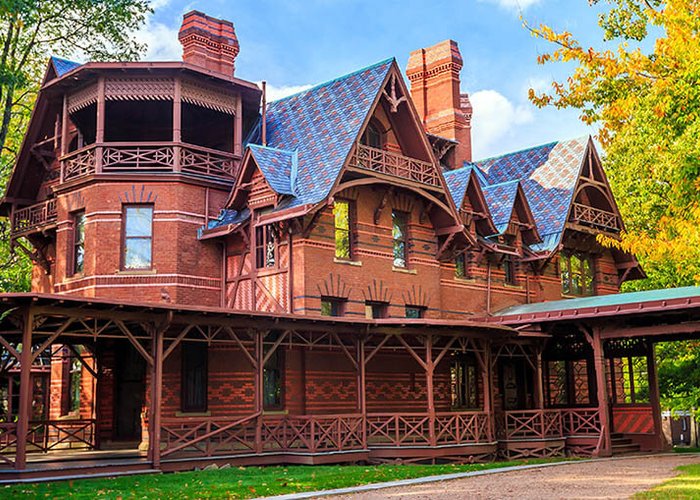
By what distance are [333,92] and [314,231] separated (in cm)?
559

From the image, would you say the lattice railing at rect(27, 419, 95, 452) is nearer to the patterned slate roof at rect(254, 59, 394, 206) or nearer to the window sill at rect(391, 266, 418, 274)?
the patterned slate roof at rect(254, 59, 394, 206)

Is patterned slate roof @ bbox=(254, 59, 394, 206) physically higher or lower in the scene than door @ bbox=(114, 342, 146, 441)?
higher

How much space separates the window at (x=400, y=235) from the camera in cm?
2638

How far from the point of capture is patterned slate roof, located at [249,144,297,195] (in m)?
23.3

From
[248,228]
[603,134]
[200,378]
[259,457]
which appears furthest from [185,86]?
[603,134]

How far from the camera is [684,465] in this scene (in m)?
19.4

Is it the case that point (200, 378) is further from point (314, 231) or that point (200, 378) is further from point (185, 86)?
point (185, 86)

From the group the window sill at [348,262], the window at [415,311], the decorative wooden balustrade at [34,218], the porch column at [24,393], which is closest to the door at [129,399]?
the decorative wooden balustrade at [34,218]

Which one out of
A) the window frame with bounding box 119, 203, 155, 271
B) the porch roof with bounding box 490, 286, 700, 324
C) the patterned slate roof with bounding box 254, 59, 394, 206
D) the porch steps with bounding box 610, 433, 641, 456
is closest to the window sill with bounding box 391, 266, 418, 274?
the porch roof with bounding box 490, 286, 700, 324

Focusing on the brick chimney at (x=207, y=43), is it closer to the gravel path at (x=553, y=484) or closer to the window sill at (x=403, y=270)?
the window sill at (x=403, y=270)

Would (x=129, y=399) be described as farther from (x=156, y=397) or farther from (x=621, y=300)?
(x=621, y=300)

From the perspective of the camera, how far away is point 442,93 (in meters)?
34.9

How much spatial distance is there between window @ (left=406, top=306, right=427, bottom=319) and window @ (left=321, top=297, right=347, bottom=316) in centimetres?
300

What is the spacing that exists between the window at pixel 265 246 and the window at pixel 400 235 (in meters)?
4.21
